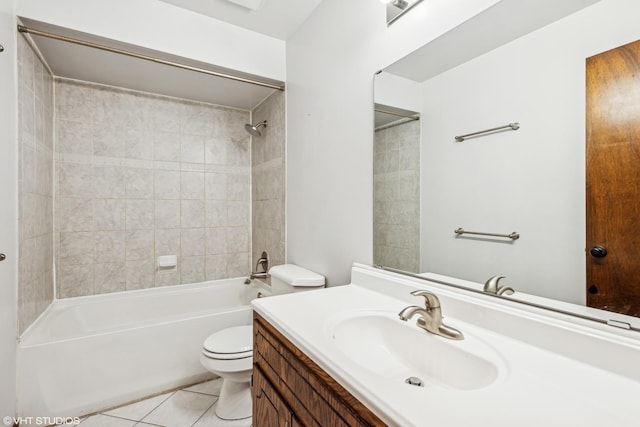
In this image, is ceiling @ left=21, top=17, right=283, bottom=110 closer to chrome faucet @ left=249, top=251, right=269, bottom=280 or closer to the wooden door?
chrome faucet @ left=249, top=251, right=269, bottom=280

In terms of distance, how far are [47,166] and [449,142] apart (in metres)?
2.50

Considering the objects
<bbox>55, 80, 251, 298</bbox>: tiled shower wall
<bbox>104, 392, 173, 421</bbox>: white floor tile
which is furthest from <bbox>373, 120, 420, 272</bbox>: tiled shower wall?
<bbox>55, 80, 251, 298</bbox>: tiled shower wall

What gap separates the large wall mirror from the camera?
0.76m

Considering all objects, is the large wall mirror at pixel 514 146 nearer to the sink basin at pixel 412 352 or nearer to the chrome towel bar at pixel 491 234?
the chrome towel bar at pixel 491 234

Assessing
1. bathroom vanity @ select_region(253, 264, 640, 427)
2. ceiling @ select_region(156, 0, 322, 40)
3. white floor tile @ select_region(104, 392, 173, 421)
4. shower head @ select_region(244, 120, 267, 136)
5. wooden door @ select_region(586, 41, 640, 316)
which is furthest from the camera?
shower head @ select_region(244, 120, 267, 136)

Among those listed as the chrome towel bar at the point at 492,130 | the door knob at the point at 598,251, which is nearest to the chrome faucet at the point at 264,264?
the chrome towel bar at the point at 492,130

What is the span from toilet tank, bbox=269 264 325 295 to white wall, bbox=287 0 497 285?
0.21 ft

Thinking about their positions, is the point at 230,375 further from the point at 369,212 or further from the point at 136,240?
the point at 136,240

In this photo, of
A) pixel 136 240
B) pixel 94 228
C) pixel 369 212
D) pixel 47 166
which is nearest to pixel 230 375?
pixel 369 212

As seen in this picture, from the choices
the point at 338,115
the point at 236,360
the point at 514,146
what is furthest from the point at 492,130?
the point at 236,360

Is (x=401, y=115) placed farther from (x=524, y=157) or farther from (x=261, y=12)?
(x=261, y=12)

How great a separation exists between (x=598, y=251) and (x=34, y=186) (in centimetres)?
260

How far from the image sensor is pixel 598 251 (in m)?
0.73

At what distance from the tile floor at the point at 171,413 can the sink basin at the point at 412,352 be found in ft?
3.59
